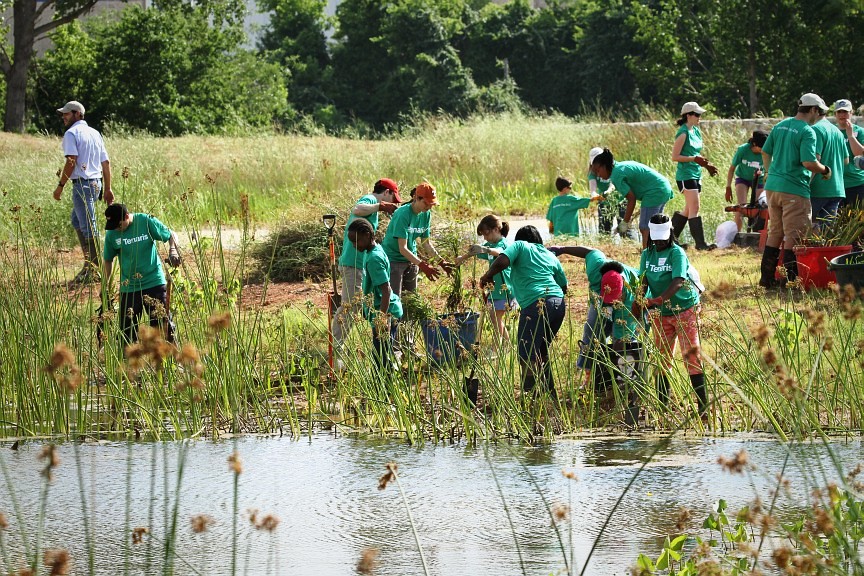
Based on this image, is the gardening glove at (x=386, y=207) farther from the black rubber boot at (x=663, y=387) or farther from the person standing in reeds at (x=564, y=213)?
the person standing in reeds at (x=564, y=213)

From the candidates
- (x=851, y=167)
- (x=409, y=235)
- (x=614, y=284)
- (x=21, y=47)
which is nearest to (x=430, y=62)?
(x=21, y=47)

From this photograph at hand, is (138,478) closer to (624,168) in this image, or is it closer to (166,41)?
(624,168)

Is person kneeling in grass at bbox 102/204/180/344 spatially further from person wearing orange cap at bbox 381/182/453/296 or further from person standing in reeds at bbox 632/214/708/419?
person standing in reeds at bbox 632/214/708/419

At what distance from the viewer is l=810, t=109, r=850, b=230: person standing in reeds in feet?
35.2

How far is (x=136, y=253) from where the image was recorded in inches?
356

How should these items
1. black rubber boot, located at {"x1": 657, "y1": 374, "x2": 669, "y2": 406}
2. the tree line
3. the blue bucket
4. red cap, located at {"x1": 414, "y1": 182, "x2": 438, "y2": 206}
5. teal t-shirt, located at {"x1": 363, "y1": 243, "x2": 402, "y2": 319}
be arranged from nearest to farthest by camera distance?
1. black rubber boot, located at {"x1": 657, "y1": 374, "x2": 669, "y2": 406}
2. the blue bucket
3. teal t-shirt, located at {"x1": 363, "y1": 243, "x2": 402, "y2": 319}
4. red cap, located at {"x1": 414, "y1": 182, "x2": 438, "y2": 206}
5. the tree line

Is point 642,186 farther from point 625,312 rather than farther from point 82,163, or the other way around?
point 82,163

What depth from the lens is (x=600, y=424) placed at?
7.55m

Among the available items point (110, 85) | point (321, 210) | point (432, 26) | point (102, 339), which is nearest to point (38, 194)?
point (321, 210)

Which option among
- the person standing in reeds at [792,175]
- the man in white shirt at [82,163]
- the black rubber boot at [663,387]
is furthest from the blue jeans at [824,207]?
the man in white shirt at [82,163]

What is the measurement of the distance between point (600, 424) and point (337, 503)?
2092 millimetres

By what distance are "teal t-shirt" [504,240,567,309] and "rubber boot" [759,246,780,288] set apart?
3.26 meters

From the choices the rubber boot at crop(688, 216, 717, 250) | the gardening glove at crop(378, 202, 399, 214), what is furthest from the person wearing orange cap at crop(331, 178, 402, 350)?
the rubber boot at crop(688, 216, 717, 250)

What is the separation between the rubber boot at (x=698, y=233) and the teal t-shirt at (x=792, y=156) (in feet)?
10.5
